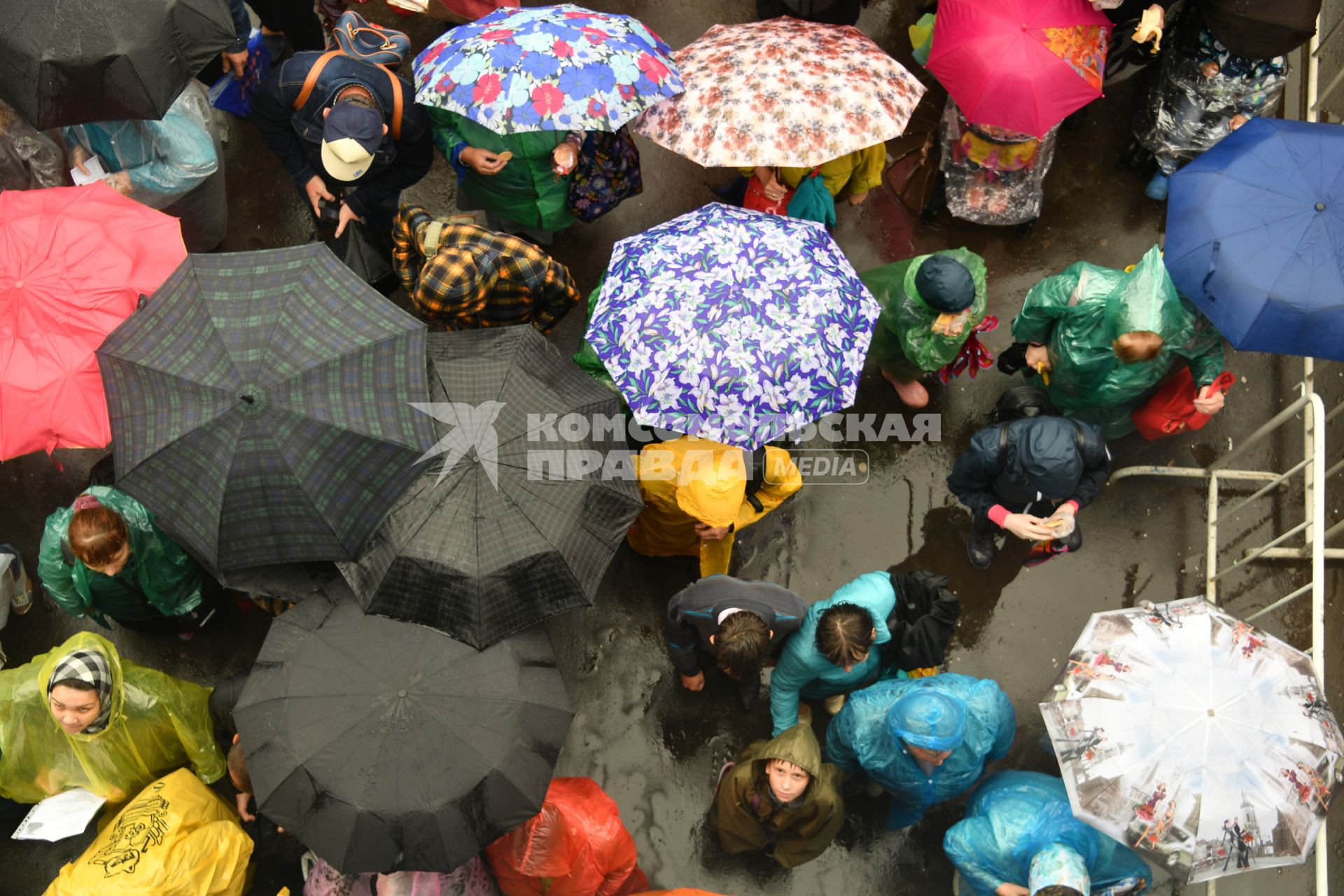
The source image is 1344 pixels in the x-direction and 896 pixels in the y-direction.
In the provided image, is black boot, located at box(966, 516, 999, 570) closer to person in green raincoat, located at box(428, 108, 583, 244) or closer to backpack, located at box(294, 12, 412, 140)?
person in green raincoat, located at box(428, 108, 583, 244)

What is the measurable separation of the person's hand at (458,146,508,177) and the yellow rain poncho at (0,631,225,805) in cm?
271

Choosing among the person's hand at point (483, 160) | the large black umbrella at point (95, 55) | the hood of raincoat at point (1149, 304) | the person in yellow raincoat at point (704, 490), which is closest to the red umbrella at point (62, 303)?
the large black umbrella at point (95, 55)

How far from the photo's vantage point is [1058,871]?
159 inches

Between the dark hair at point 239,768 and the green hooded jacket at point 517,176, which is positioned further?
the green hooded jacket at point 517,176

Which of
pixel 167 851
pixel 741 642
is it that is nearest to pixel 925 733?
pixel 741 642

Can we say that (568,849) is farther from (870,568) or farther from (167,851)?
(870,568)

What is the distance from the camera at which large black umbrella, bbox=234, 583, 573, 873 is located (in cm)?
375

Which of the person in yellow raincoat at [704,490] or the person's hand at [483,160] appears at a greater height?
the person's hand at [483,160]

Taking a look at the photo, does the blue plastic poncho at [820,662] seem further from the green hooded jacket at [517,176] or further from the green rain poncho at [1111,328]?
the green hooded jacket at [517,176]

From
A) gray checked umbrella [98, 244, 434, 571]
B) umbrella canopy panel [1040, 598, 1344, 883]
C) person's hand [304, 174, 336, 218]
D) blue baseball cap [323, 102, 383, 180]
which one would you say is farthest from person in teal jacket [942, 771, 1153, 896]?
person's hand [304, 174, 336, 218]

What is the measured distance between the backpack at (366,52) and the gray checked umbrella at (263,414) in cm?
122

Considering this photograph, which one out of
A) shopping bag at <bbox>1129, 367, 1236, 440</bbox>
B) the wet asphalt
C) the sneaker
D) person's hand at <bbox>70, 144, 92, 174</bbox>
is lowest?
the wet asphalt

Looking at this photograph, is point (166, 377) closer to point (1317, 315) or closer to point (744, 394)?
point (744, 394)

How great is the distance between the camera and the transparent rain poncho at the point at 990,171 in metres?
5.70
